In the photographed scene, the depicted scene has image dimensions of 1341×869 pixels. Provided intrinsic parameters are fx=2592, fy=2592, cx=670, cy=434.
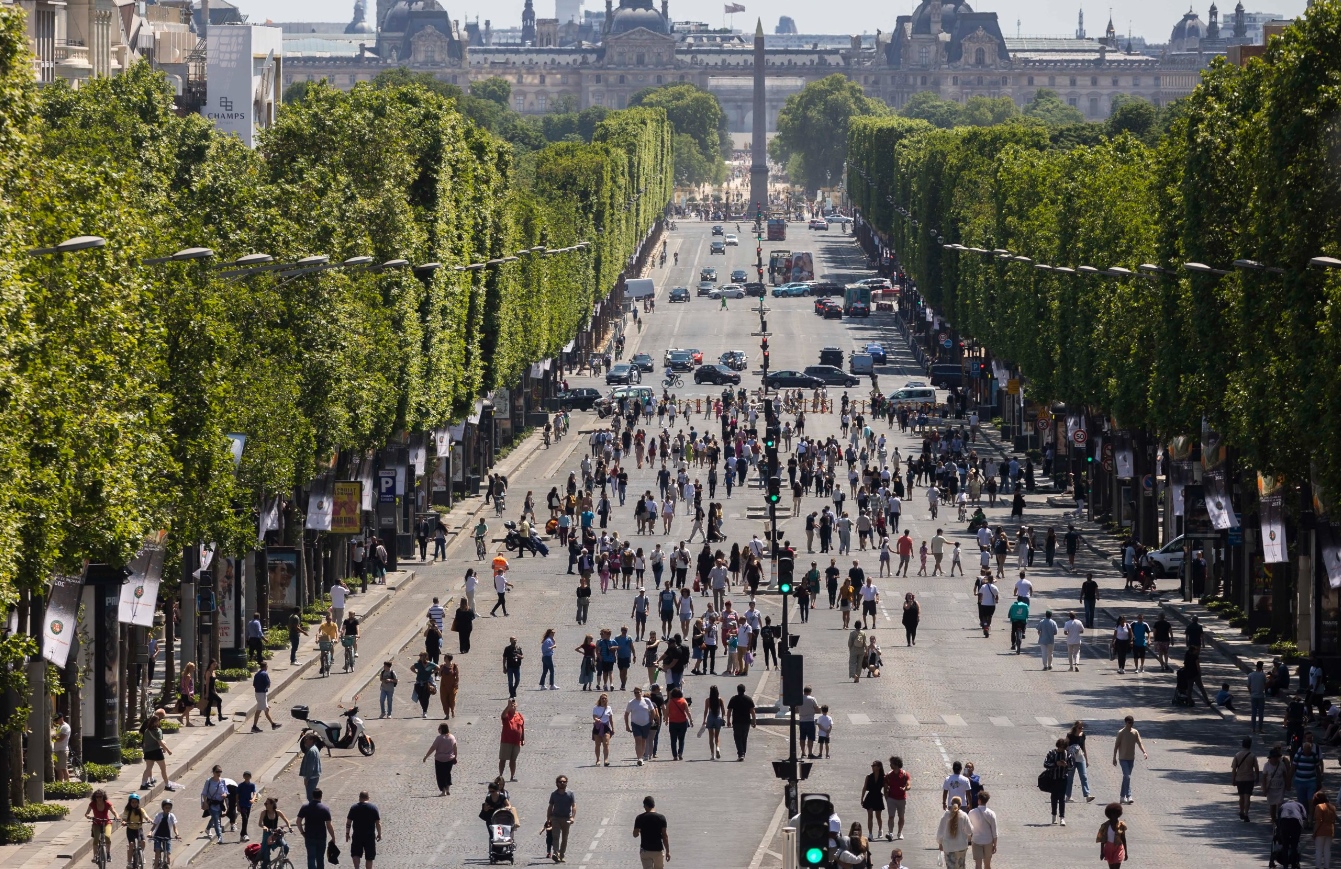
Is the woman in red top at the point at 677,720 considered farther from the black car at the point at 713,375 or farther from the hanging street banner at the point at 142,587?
the black car at the point at 713,375

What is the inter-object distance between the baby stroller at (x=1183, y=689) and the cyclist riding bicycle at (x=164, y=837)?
2480 cm

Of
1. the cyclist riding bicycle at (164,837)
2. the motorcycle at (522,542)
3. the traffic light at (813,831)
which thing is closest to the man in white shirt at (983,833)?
the traffic light at (813,831)

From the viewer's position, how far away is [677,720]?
169ft

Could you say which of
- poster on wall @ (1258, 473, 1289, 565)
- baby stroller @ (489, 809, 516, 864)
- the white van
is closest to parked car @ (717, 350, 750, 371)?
the white van

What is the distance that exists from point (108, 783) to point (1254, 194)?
1118 inches

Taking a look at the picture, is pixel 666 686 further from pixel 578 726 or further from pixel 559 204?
pixel 559 204

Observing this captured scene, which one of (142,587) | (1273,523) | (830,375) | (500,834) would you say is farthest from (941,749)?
(830,375)

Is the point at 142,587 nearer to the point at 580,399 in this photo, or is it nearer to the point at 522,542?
the point at 522,542

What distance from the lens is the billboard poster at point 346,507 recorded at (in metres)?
71.9

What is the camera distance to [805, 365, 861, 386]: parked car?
15125 cm

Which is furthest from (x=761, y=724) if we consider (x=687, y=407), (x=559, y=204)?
(x=559, y=204)

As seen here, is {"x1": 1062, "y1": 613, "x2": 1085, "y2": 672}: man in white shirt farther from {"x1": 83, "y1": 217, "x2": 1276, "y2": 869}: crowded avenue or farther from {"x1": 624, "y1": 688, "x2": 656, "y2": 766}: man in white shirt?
{"x1": 624, "y1": 688, "x2": 656, "y2": 766}: man in white shirt

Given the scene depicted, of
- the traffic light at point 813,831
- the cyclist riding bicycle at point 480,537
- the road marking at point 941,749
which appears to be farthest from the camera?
the cyclist riding bicycle at point 480,537

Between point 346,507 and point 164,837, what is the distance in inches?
1225
